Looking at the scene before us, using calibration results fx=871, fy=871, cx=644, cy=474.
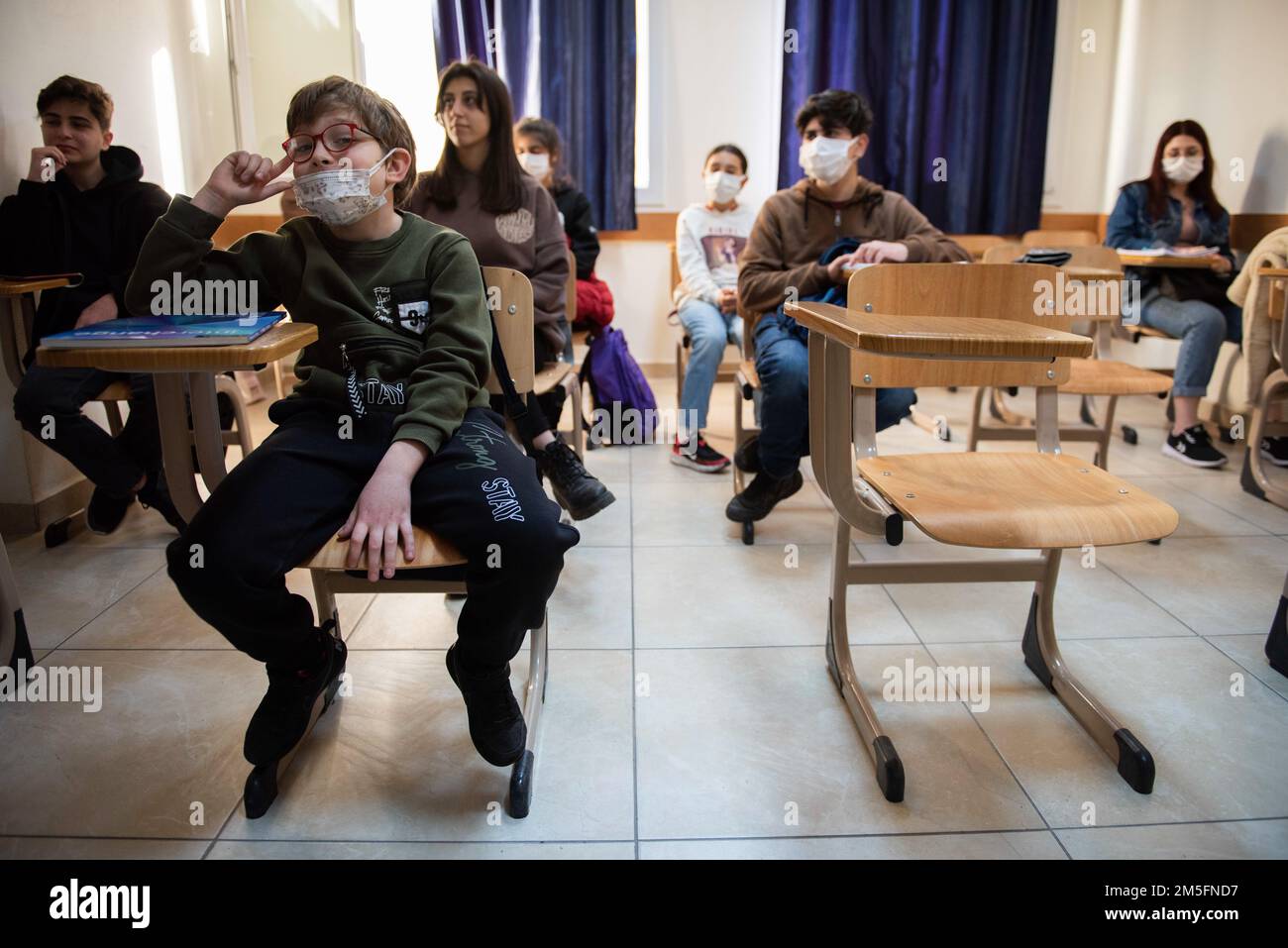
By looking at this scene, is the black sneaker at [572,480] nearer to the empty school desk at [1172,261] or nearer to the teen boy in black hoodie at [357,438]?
the teen boy in black hoodie at [357,438]

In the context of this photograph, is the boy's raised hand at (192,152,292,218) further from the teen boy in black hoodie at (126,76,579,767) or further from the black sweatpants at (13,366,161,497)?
the black sweatpants at (13,366,161,497)

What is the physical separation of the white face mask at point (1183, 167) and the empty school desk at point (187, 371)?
3534mm

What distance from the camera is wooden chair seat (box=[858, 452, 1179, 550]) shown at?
47.7 inches

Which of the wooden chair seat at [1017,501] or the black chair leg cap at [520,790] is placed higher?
the wooden chair seat at [1017,501]

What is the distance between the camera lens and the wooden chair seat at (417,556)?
45.6 inches

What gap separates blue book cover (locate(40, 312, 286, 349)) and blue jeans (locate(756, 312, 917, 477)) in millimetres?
1270

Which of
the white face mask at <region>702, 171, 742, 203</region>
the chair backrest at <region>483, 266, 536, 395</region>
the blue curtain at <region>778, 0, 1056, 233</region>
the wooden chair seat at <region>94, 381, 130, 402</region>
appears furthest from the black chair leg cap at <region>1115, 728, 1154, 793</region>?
the blue curtain at <region>778, 0, 1056, 233</region>

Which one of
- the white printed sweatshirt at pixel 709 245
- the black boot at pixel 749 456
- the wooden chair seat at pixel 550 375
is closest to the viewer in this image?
the wooden chair seat at pixel 550 375

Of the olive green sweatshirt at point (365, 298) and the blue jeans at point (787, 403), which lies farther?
the blue jeans at point (787, 403)

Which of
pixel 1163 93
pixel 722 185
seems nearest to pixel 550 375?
pixel 722 185

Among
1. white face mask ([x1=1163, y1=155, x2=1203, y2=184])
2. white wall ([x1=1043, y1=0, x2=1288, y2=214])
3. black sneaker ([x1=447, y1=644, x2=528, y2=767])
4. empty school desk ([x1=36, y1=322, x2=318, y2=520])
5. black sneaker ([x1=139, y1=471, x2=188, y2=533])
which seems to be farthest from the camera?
white face mask ([x1=1163, y1=155, x2=1203, y2=184])

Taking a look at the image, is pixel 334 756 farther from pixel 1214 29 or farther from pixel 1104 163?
pixel 1104 163

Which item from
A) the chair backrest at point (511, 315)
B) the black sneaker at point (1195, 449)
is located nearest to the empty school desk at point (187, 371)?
the chair backrest at point (511, 315)
